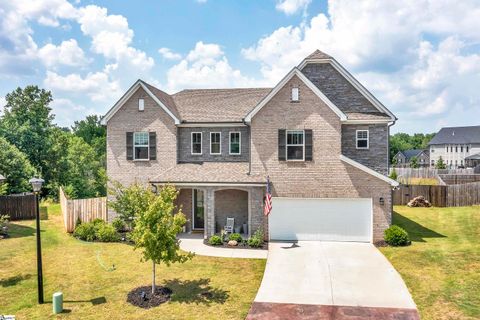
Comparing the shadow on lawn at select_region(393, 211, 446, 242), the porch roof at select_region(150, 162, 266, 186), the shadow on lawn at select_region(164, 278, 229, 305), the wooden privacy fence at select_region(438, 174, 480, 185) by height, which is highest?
the porch roof at select_region(150, 162, 266, 186)

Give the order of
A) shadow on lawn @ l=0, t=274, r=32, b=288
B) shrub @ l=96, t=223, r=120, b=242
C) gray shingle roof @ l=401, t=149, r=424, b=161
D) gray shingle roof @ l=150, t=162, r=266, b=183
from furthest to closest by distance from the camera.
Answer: gray shingle roof @ l=401, t=149, r=424, b=161 → shrub @ l=96, t=223, r=120, b=242 → gray shingle roof @ l=150, t=162, r=266, b=183 → shadow on lawn @ l=0, t=274, r=32, b=288

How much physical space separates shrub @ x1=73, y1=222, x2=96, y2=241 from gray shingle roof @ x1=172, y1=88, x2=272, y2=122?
887 centimetres

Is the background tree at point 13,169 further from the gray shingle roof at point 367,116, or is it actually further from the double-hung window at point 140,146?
the gray shingle roof at point 367,116

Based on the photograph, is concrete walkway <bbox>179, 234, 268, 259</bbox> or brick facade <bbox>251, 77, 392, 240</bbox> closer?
concrete walkway <bbox>179, 234, 268, 259</bbox>

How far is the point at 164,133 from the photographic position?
Answer: 21.9 metres

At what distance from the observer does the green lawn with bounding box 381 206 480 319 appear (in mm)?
11117

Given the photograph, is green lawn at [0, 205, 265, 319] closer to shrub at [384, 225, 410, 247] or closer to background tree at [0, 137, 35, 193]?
shrub at [384, 225, 410, 247]

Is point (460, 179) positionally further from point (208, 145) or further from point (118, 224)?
point (118, 224)

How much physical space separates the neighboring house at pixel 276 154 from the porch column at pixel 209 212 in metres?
0.06

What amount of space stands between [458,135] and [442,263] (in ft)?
290

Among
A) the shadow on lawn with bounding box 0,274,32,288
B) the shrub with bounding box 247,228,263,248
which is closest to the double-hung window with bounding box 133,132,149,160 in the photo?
the shrub with bounding box 247,228,263,248

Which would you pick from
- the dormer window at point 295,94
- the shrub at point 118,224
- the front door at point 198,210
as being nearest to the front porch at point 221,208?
the front door at point 198,210

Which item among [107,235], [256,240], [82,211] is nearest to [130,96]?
[82,211]

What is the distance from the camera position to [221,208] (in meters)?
21.0
